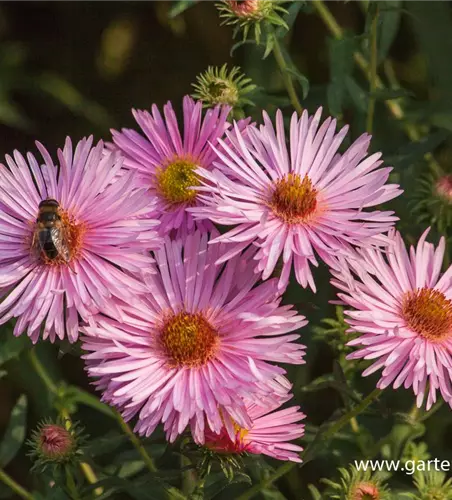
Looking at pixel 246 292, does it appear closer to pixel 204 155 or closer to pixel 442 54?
pixel 204 155

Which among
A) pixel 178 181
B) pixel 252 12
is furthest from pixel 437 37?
pixel 178 181

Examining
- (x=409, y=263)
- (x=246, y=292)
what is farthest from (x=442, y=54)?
(x=246, y=292)

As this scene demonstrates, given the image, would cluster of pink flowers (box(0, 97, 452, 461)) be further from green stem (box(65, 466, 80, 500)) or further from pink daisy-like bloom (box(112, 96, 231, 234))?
green stem (box(65, 466, 80, 500))

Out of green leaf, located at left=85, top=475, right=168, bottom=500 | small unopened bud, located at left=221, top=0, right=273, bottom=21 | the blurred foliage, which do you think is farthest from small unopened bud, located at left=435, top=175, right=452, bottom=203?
green leaf, located at left=85, top=475, right=168, bottom=500

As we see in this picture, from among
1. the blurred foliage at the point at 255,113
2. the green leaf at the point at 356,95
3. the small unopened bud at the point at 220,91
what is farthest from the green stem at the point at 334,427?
the green leaf at the point at 356,95

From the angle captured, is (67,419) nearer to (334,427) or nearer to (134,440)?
(134,440)

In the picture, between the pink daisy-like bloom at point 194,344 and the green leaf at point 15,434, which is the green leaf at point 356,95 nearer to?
the pink daisy-like bloom at point 194,344
